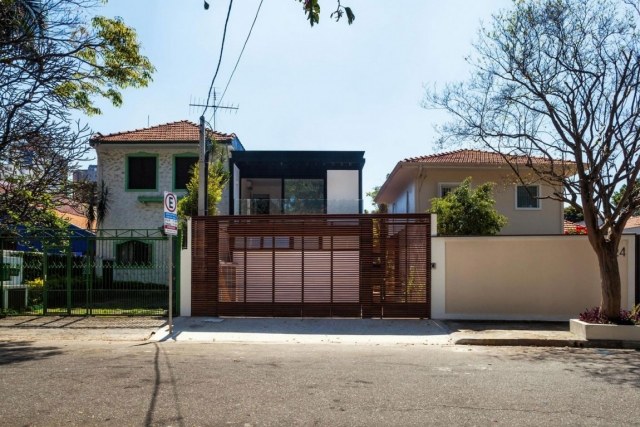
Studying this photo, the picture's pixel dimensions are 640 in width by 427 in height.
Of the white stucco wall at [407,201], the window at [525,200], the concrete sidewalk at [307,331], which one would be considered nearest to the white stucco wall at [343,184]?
the white stucco wall at [407,201]

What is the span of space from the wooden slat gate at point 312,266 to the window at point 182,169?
9.61m

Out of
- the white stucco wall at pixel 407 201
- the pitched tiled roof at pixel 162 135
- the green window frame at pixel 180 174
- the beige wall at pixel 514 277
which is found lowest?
the beige wall at pixel 514 277

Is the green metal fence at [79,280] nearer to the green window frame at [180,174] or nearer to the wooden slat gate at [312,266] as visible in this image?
the wooden slat gate at [312,266]

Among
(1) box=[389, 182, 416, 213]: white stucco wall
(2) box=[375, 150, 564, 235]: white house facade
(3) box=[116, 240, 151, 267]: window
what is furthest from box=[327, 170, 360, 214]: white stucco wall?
(3) box=[116, 240, 151, 267]: window

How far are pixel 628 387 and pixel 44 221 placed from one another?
13.1 meters

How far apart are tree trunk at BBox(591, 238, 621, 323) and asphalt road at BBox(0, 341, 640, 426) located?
1421 mm

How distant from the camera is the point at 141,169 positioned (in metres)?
23.3

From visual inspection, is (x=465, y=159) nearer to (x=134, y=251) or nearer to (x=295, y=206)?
(x=295, y=206)

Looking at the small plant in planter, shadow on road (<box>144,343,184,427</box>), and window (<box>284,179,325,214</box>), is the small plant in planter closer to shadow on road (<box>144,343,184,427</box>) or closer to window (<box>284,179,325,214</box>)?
shadow on road (<box>144,343,184,427</box>)

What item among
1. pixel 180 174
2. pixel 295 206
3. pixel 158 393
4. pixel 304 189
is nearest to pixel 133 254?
pixel 295 206

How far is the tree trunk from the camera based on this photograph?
11.1 metres

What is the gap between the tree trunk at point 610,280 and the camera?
11.1 metres

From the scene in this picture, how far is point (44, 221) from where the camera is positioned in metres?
14.2

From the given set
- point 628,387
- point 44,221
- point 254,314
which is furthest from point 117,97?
point 628,387
